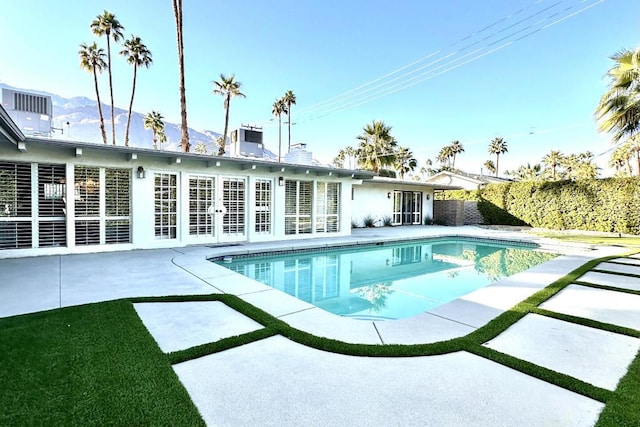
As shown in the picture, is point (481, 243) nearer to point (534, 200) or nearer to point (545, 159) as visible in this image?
point (534, 200)

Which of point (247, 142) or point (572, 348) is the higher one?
point (247, 142)

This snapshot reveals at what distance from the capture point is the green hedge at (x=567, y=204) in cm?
1396

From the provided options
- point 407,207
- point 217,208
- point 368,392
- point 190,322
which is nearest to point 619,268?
point 368,392

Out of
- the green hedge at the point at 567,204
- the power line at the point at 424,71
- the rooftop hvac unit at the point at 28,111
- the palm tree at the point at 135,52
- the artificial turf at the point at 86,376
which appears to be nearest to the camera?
the artificial turf at the point at 86,376

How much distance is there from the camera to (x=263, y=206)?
1106cm

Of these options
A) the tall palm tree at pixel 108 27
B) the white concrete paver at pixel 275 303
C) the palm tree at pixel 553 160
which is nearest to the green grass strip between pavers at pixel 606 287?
the white concrete paver at pixel 275 303

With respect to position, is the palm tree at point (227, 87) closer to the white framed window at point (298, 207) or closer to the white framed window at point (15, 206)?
the white framed window at point (298, 207)

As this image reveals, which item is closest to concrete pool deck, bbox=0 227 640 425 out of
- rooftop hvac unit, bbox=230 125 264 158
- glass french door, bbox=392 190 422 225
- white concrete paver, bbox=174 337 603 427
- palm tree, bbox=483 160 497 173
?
white concrete paver, bbox=174 337 603 427

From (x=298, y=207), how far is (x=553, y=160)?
4183 cm

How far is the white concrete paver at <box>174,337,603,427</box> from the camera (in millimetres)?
2057

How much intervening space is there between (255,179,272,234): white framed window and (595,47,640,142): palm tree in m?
10.9

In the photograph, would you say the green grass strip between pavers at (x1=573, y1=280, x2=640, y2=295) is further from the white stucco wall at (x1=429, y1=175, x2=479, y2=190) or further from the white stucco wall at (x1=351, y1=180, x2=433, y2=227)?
the white stucco wall at (x1=429, y1=175, x2=479, y2=190)

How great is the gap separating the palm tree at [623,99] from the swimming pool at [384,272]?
14.2ft

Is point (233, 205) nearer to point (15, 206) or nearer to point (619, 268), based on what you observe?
point (15, 206)
